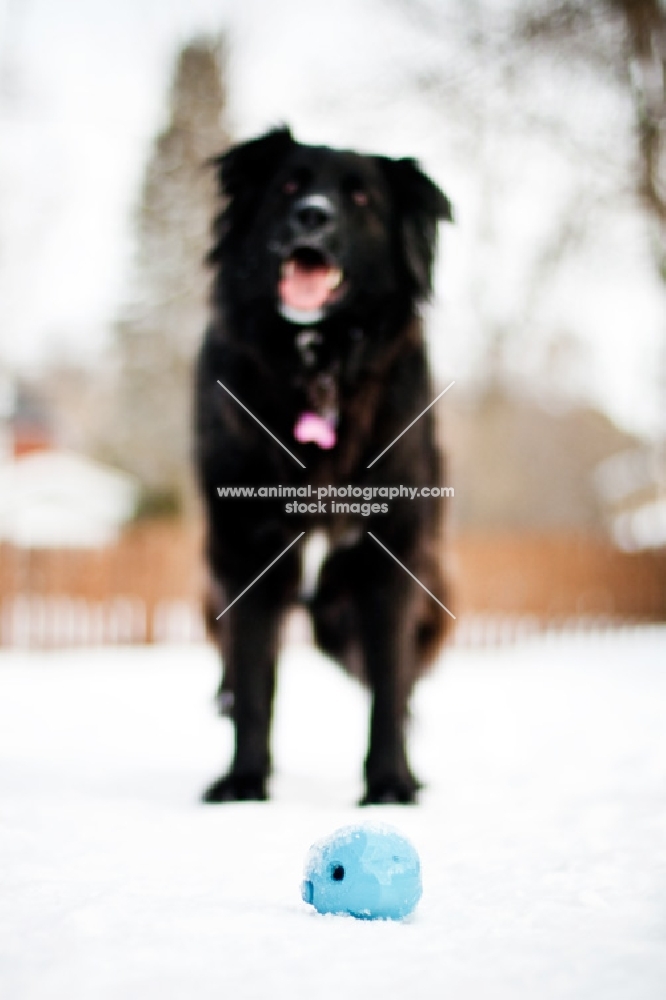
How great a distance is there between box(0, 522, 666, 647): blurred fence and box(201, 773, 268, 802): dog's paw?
198 inches

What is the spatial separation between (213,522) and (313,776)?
91 centimetres

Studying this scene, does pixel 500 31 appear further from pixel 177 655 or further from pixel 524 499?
pixel 524 499

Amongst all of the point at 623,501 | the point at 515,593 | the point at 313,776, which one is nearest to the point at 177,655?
the point at 515,593

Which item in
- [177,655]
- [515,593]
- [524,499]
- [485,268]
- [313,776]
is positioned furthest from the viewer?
[524,499]

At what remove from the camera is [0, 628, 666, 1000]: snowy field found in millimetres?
1197

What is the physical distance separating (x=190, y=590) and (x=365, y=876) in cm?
842

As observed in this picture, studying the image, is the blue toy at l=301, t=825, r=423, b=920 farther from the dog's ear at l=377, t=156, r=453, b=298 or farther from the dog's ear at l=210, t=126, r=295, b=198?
the dog's ear at l=210, t=126, r=295, b=198

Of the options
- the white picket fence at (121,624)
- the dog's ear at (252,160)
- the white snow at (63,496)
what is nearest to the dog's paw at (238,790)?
the dog's ear at (252,160)

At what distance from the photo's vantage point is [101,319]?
19938 mm

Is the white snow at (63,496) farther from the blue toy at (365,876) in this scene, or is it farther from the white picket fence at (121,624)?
the blue toy at (365,876)

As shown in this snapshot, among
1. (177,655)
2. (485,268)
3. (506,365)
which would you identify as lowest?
(177,655)

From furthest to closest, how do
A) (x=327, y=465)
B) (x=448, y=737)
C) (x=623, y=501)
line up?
(x=623, y=501) < (x=448, y=737) < (x=327, y=465)

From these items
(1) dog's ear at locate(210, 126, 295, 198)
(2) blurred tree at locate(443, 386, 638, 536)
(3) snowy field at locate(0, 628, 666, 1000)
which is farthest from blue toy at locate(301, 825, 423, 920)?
(2) blurred tree at locate(443, 386, 638, 536)

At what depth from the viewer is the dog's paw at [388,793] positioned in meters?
2.39
